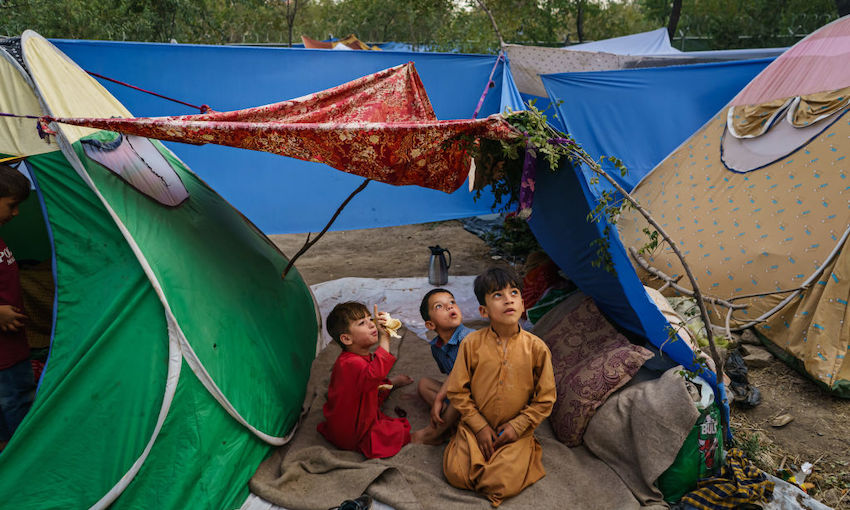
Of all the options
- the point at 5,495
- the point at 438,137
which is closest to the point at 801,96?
the point at 438,137

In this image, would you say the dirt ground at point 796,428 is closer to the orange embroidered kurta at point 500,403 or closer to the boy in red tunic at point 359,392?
the orange embroidered kurta at point 500,403

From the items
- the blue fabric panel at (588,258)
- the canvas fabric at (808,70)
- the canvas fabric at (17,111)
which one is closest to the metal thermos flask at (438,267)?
the blue fabric panel at (588,258)

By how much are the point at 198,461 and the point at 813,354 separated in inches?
131

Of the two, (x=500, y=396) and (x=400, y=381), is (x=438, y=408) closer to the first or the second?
(x=500, y=396)

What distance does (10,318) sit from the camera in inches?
85.6

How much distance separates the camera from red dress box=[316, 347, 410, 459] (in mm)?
2500

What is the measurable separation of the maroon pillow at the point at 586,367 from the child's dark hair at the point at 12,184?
2.53m

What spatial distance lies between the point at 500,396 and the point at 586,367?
0.62m

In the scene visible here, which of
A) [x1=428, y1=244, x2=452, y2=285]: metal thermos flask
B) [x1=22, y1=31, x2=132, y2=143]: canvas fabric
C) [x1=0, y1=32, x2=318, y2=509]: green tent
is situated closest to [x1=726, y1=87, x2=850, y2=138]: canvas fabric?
[x1=428, y1=244, x2=452, y2=285]: metal thermos flask

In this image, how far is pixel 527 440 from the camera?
229cm

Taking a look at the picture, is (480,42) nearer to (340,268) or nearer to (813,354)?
(340,268)

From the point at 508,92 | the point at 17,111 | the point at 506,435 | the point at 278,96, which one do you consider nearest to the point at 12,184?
the point at 17,111

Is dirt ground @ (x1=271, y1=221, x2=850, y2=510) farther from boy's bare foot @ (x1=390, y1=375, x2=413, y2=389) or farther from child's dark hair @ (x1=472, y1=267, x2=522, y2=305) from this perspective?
boy's bare foot @ (x1=390, y1=375, x2=413, y2=389)

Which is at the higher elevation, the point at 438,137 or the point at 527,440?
the point at 438,137
